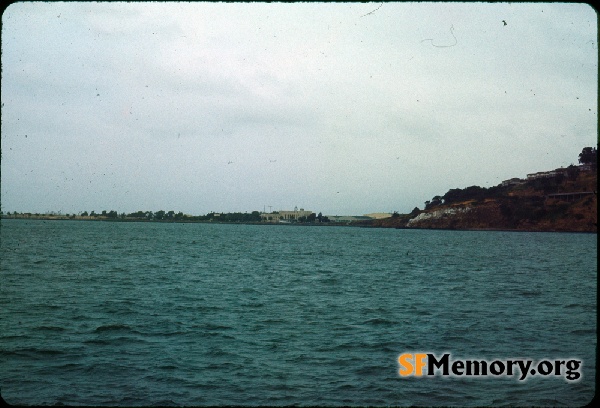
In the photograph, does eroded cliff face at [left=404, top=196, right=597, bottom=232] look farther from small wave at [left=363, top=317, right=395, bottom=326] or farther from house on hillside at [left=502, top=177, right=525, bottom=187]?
small wave at [left=363, top=317, right=395, bottom=326]

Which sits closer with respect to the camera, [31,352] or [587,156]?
[31,352]

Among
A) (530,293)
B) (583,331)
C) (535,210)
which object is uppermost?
(535,210)

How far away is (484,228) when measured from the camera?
7092 inches

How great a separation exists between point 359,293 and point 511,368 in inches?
584

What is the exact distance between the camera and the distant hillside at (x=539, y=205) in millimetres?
149500

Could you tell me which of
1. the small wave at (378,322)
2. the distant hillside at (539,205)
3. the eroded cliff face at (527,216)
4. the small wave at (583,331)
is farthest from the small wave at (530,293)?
the eroded cliff face at (527,216)

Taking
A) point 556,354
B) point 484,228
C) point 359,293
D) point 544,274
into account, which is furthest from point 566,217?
point 556,354

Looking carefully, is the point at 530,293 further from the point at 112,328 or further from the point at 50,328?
the point at 50,328

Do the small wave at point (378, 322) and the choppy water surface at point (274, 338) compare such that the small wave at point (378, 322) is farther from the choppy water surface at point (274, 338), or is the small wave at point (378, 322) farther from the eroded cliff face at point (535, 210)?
the eroded cliff face at point (535, 210)

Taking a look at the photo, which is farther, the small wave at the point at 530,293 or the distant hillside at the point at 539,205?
the distant hillside at the point at 539,205

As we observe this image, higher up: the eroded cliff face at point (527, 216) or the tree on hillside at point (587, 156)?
the tree on hillside at point (587, 156)

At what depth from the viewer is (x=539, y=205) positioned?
538 ft

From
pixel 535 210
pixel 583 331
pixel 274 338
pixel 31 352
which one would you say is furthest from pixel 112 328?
pixel 535 210

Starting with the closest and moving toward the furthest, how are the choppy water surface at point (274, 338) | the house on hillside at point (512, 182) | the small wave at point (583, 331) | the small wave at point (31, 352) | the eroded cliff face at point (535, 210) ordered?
1. the choppy water surface at point (274, 338)
2. the small wave at point (31, 352)
3. the small wave at point (583, 331)
4. the eroded cliff face at point (535, 210)
5. the house on hillside at point (512, 182)
